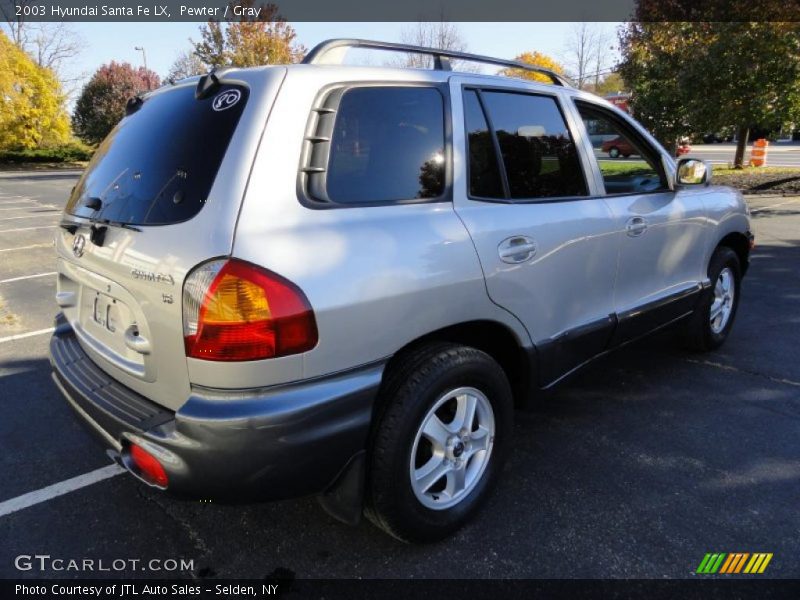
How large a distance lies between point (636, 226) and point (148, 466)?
2.72 m

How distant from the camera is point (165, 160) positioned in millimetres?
2189

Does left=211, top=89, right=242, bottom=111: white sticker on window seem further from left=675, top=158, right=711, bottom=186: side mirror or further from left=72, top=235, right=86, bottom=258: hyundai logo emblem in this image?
left=675, top=158, right=711, bottom=186: side mirror

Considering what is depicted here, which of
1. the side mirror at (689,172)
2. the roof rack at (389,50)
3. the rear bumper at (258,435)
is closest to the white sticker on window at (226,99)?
the roof rack at (389,50)

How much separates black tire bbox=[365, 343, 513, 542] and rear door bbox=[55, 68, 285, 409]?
2.35 feet

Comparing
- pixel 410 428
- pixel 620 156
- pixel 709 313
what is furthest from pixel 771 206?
pixel 410 428

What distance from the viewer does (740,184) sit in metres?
A: 15.5

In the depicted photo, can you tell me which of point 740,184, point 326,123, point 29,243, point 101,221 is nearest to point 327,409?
point 326,123

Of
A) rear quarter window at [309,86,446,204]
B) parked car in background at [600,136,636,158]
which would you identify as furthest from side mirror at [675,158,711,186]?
rear quarter window at [309,86,446,204]

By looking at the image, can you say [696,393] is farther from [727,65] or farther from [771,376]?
[727,65]

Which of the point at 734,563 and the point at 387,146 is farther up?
the point at 387,146

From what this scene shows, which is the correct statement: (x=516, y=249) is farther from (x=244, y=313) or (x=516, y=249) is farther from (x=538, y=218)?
(x=244, y=313)

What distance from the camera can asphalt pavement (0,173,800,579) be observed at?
234 cm

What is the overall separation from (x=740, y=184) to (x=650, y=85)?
11.6 feet

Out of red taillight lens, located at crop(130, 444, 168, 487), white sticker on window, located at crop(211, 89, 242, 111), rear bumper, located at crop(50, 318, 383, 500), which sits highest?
white sticker on window, located at crop(211, 89, 242, 111)
